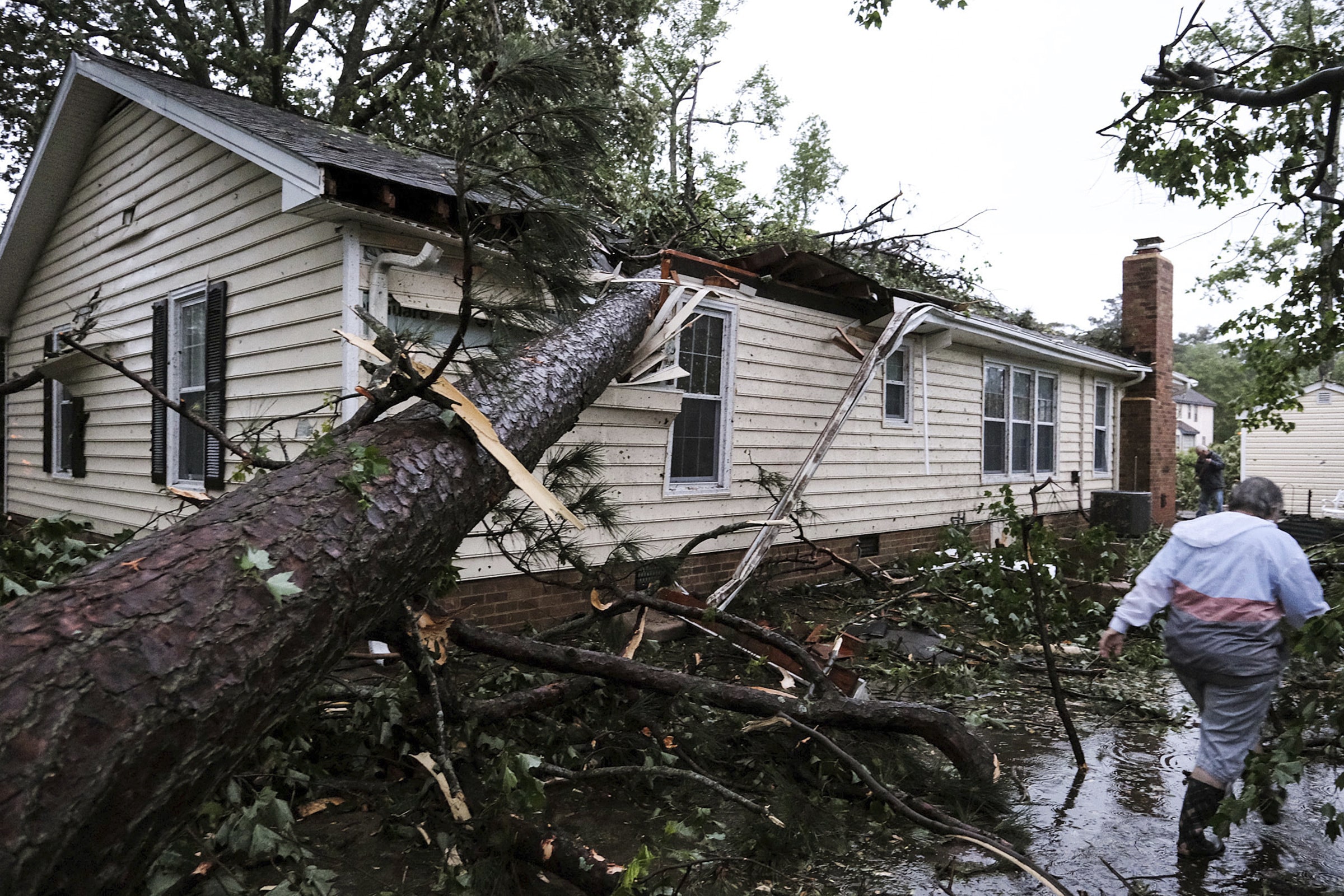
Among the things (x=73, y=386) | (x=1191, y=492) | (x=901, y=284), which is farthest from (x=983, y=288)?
(x=1191, y=492)

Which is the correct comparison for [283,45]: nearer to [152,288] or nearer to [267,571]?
[152,288]

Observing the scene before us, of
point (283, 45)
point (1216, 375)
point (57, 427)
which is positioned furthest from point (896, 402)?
point (1216, 375)

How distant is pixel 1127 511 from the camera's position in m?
14.1

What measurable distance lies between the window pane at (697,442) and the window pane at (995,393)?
594 cm

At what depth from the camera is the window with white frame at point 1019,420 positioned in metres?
12.6

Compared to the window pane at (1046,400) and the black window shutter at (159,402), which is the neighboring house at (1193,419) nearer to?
the window pane at (1046,400)

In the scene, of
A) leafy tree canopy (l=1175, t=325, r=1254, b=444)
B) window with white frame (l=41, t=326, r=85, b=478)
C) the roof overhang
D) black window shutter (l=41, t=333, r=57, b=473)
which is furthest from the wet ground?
leafy tree canopy (l=1175, t=325, r=1254, b=444)

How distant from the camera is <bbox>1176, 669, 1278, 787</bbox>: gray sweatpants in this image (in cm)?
342

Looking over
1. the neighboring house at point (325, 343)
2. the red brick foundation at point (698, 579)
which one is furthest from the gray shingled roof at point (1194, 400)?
the red brick foundation at point (698, 579)

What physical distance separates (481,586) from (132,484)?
4628mm

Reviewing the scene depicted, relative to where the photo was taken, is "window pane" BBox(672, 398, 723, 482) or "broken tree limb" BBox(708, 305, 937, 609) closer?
"broken tree limb" BBox(708, 305, 937, 609)

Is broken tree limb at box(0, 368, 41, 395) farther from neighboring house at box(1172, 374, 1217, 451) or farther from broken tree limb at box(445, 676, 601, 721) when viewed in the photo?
neighboring house at box(1172, 374, 1217, 451)

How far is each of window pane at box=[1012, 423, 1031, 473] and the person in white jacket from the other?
394 inches

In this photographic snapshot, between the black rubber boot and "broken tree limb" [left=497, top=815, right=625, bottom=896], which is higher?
"broken tree limb" [left=497, top=815, right=625, bottom=896]
